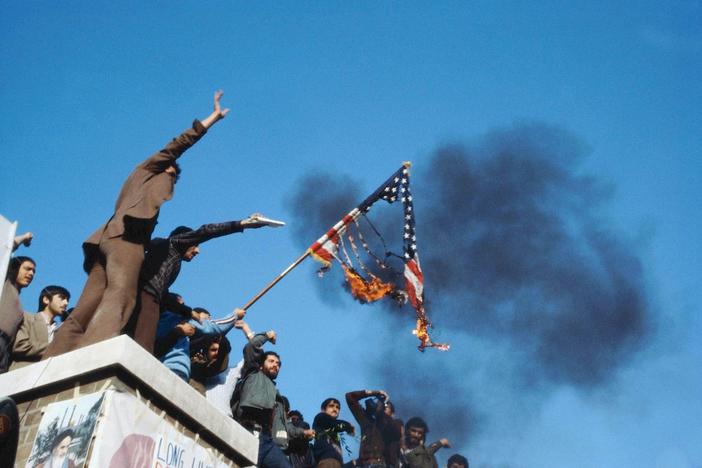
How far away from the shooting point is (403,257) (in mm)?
16172

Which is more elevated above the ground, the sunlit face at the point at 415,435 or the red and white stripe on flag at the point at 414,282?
Result: the red and white stripe on flag at the point at 414,282

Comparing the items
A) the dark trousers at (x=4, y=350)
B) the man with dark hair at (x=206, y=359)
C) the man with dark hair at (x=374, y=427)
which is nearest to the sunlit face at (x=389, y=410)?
the man with dark hair at (x=374, y=427)

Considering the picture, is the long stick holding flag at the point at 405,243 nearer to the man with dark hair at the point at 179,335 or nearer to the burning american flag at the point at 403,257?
the burning american flag at the point at 403,257

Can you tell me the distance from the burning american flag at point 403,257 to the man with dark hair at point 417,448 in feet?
6.86

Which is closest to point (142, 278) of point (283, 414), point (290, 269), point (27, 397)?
point (27, 397)

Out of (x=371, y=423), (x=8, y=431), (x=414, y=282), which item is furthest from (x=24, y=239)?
(x=414, y=282)

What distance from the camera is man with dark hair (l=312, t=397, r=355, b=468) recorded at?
11039 millimetres

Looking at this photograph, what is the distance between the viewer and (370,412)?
1291cm

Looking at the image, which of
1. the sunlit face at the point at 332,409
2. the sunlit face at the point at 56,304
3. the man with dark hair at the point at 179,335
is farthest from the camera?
the sunlit face at the point at 332,409

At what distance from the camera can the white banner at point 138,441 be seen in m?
7.08

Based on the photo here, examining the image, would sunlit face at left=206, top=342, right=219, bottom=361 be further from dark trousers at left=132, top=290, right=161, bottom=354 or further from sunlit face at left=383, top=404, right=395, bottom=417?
sunlit face at left=383, top=404, right=395, bottom=417

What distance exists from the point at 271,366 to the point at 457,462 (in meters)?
4.27

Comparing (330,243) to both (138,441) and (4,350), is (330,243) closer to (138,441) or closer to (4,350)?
(4,350)

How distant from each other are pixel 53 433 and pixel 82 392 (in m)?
0.36
